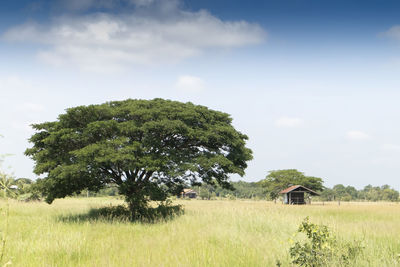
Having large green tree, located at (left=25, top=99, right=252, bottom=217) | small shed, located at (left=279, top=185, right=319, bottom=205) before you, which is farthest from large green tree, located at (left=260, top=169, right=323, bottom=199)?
large green tree, located at (left=25, top=99, right=252, bottom=217)

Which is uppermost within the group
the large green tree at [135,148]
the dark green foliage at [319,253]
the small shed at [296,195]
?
the large green tree at [135,148]

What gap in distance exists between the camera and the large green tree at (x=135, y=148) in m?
16.0

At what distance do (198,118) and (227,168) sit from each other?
140 inches

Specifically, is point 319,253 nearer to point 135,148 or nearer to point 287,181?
point 135,148

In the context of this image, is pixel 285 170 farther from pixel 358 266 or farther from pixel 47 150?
pixel 358 266

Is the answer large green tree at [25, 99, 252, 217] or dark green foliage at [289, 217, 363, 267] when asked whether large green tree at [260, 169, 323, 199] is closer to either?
large green tree at [25, 99, 252, 217]

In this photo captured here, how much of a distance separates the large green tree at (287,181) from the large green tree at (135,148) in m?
51.3

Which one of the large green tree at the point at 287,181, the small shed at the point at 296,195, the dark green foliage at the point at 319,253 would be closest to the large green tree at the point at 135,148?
the dark green foliage at the point at 319,253

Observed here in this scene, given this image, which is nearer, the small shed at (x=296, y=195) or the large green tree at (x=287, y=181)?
the small shed at (x=296, y=195)

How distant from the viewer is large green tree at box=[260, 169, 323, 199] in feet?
219

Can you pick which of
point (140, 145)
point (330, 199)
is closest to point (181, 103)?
point (140, 145)

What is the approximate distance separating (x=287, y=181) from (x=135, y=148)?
5769 cm

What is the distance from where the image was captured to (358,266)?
6289mm

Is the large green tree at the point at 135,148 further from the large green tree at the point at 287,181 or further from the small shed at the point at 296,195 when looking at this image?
the large green tree at the point at 287,181
